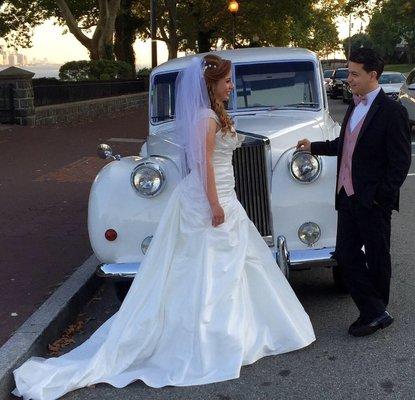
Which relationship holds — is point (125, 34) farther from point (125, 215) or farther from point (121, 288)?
point (125, 215)

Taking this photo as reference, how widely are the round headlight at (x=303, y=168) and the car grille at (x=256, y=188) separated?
0.21 m

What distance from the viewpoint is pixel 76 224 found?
25.1ft

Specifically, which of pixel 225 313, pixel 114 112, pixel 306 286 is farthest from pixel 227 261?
pixel 114 112

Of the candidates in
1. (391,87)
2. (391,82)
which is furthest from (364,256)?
(391,82)

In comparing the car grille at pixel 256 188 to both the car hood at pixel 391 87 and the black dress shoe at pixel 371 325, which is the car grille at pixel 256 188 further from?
the car hood at pixel 391 87

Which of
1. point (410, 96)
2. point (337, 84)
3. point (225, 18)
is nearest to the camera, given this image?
point (410, 96)

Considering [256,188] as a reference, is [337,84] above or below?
above

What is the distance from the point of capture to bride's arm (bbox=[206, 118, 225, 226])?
4.03 metres

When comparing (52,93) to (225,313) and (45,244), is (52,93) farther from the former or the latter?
(225,313)

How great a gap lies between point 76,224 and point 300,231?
12.0ft

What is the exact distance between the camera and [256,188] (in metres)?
4.79

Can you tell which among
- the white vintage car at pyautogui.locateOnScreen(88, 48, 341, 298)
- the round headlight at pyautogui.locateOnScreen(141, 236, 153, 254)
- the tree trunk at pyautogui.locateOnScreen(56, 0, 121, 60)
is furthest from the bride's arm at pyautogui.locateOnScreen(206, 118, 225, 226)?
A: the tree trunk at pyautogui.locateOnScreen(56, 0, 121, 60)

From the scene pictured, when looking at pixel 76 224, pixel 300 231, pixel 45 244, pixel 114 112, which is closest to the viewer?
pixel 300 231

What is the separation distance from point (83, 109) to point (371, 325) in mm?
17341
